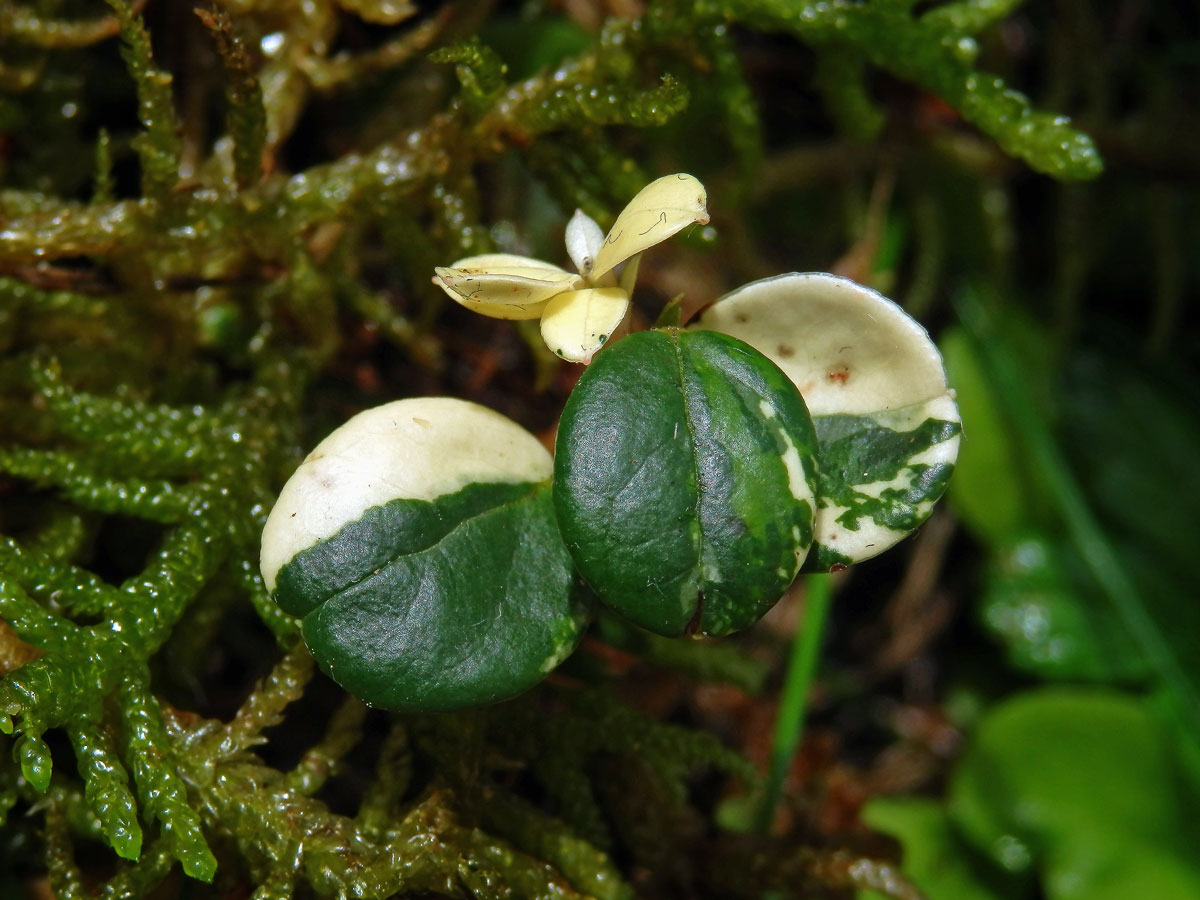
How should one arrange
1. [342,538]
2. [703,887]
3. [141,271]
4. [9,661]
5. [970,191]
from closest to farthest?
[342,538] < [9,661] < [141,271] < [703,887] < [970,191]

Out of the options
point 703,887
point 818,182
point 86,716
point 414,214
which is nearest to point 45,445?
point 86,716

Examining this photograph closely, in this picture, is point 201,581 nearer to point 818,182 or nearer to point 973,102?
point 973,102

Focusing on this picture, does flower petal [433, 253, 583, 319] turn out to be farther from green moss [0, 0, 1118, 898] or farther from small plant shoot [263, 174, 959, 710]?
green moss [0, 0, 1118, 898]

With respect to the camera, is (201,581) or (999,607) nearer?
(201,581)

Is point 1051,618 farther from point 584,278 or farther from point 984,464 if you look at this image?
point 584,278

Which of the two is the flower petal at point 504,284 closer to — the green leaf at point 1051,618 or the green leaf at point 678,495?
the green leaf at point 678,495

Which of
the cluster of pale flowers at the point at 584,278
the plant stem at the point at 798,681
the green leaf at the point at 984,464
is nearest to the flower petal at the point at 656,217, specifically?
the cluster of pale flowers at the point at 584,278

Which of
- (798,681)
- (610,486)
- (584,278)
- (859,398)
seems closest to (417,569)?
(610,486)
